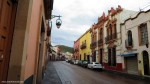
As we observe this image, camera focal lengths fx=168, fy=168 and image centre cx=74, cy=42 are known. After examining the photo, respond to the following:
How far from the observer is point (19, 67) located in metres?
3.21

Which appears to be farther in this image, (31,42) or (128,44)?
(128,44)

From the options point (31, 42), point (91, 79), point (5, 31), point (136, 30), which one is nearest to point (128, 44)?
point (136, 30)

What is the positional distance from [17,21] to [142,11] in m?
18.5

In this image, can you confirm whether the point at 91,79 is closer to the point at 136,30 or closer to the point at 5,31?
the point at 136,30

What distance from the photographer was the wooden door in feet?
9.84

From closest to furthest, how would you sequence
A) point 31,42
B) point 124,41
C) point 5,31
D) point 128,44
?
point 5,31
point 31,42
point 128,44
point 124,41

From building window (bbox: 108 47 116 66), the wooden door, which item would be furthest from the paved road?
the wooden door

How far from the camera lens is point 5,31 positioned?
A: 3.17 metres

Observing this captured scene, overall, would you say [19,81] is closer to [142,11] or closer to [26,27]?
[26,27]

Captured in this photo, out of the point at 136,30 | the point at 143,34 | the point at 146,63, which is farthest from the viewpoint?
the point at 136,30

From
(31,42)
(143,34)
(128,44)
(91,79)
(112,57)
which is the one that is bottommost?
(91,79)

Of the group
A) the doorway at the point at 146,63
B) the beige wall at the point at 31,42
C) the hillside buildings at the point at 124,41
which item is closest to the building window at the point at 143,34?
the hillside buildings at the point at 124,41

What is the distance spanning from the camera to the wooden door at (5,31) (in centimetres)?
300

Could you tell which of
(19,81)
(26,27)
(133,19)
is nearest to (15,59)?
(19,81)
